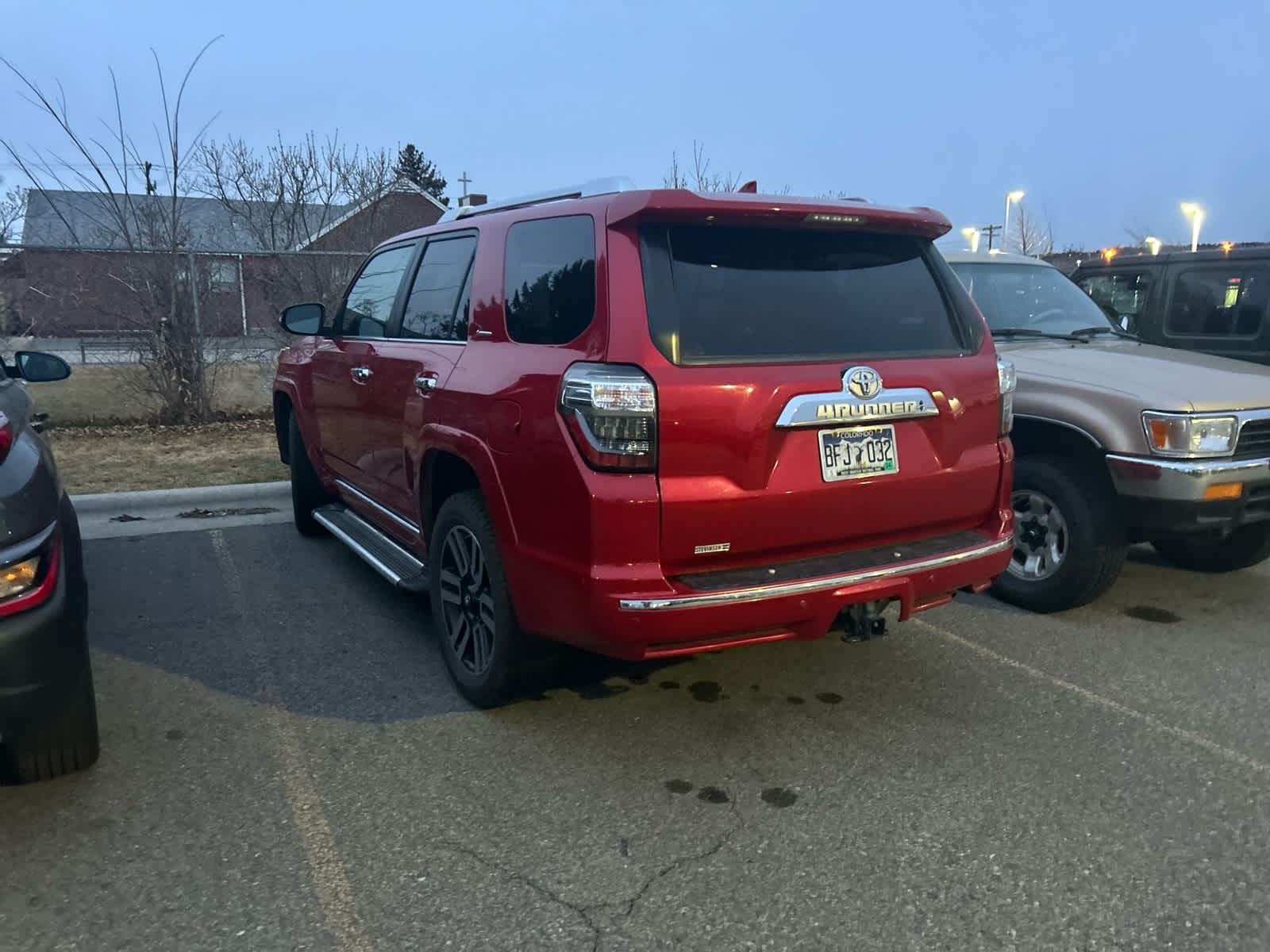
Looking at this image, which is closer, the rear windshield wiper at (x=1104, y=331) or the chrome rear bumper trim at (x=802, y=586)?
the chrome rear bumper trim at (x=802, y=586)

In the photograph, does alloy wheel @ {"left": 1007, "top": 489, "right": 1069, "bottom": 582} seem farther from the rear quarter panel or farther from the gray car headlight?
the rear quarter panel

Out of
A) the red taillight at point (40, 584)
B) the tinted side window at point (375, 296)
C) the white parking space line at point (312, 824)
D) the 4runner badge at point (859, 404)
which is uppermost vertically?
the tinted side window at point (375, 296)

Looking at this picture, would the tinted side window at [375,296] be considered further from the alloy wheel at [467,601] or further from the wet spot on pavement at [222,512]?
the wet spot on pavement at [222,512]

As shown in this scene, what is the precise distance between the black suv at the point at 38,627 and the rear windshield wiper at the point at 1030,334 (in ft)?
16.3

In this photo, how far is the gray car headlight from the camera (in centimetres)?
441

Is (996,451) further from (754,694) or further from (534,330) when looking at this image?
(534,330)

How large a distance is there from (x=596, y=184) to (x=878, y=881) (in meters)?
2.64

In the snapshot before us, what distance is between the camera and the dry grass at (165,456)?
795 cm

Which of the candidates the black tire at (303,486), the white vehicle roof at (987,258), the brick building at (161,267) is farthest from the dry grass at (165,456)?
the white vehicle roof at (987,258)

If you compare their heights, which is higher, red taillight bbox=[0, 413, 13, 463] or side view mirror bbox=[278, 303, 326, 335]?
side view mirror bbox=[278, 303, 326, 335]

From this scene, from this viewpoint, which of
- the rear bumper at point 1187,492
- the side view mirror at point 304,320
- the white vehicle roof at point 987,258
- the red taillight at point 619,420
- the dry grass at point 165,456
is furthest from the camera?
the dry grass at point 165,456

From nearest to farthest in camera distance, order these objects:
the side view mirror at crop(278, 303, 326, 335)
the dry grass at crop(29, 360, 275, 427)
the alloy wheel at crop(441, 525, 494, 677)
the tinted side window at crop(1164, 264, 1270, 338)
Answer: the alloy wheel at crop(441, 525, 494, 677)
the side view mirror at crop(278, 303, 326, 335)
the tinted side window at crop(1164, 264, 1270, 338)
the dry grass at crop(29, 360, 275, 427)

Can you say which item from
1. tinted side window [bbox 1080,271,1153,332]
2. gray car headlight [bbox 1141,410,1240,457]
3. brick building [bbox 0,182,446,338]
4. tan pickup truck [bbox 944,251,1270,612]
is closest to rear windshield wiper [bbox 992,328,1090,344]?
tan pickup truck [bbox 944,251,1270,612]

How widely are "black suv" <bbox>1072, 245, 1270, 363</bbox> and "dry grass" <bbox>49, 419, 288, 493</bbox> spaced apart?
7.02m
